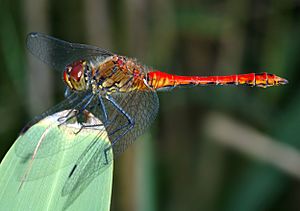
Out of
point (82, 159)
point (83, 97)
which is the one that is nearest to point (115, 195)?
point (83, 97)

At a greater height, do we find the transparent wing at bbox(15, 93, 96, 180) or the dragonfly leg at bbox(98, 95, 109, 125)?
the transparent wing at bbox(15, 93, 96, 180)

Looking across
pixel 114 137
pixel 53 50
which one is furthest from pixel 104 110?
pixel 53 50

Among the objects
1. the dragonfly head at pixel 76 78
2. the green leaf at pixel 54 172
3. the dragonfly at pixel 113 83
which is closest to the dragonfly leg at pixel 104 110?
the dragonfly at pixel 113 83

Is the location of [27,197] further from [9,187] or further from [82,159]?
[82,159]

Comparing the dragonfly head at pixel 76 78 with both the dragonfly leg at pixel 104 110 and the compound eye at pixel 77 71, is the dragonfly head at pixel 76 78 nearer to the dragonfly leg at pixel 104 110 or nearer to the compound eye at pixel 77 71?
the compound eye at pixel 77 71

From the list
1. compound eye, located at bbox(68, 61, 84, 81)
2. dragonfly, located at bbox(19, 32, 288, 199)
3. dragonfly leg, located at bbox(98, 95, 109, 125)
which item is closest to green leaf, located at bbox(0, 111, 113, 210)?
dragonfly, located at bbox(19, 32, 288, 199)

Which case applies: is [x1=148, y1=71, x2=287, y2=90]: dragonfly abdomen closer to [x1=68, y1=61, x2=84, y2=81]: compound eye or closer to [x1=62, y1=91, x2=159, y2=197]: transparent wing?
[x1=62, y1=91, x2=159, y2=197]: transparent wing

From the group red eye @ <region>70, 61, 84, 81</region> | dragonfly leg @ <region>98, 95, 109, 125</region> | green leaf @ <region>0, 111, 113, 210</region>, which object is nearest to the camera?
green leaf @ <region>0, 111, 113, 210</region>

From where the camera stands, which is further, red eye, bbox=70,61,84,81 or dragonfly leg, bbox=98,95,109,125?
red eye, bbox=70,61,84,81
